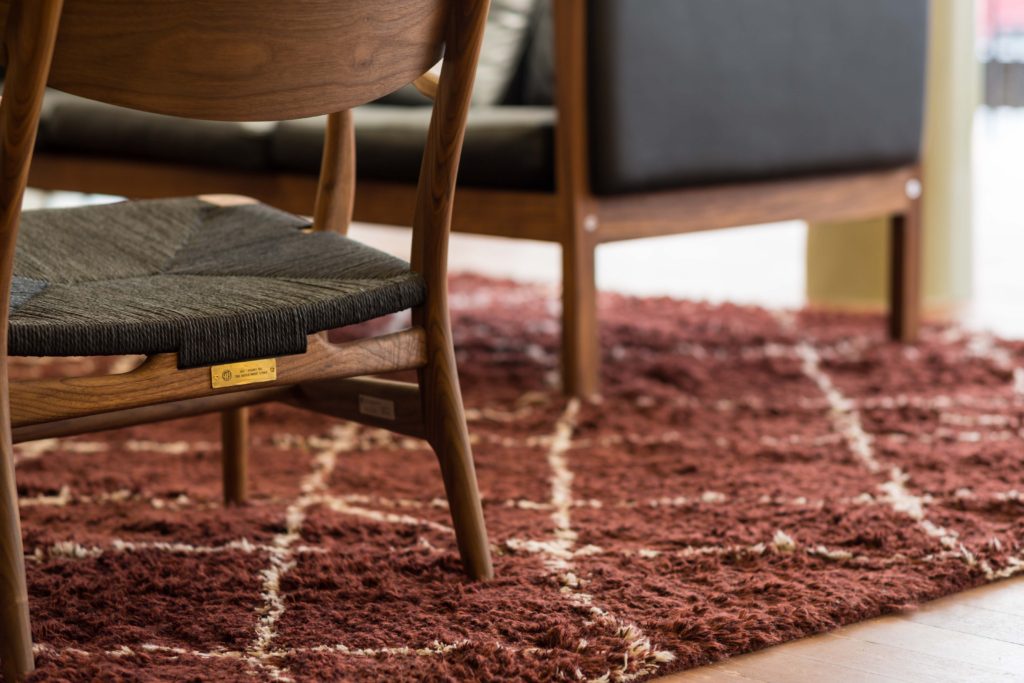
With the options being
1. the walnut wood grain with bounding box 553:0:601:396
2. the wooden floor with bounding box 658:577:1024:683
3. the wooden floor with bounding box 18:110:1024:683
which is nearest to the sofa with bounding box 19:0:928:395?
the walnut wood grain with bounding box 553:0:601:396

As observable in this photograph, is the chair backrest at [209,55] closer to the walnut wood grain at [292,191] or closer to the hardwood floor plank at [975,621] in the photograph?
the hardwood floor plank at [975,621]

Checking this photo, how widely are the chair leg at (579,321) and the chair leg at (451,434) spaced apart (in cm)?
85

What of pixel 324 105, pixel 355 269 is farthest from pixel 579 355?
pixel 324 105

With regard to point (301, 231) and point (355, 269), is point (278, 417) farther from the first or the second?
point (355, 269)

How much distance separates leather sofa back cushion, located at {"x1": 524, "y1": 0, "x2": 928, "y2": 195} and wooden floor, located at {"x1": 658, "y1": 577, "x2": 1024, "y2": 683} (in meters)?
1.02

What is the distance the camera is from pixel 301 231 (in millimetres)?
1404

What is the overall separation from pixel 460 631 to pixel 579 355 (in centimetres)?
100

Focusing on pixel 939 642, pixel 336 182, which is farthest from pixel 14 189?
pixel 939 642

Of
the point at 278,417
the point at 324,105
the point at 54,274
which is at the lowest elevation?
the point at 278,417

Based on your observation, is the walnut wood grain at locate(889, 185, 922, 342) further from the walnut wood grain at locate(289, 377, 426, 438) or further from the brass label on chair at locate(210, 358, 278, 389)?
the brass label on chair at locate(210, 358, 278, 389)

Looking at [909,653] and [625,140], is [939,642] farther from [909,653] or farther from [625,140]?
[625,140]

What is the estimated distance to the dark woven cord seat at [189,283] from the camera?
1.09 meters

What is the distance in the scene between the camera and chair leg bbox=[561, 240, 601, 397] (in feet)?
7.05

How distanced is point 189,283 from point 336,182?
0.36m
